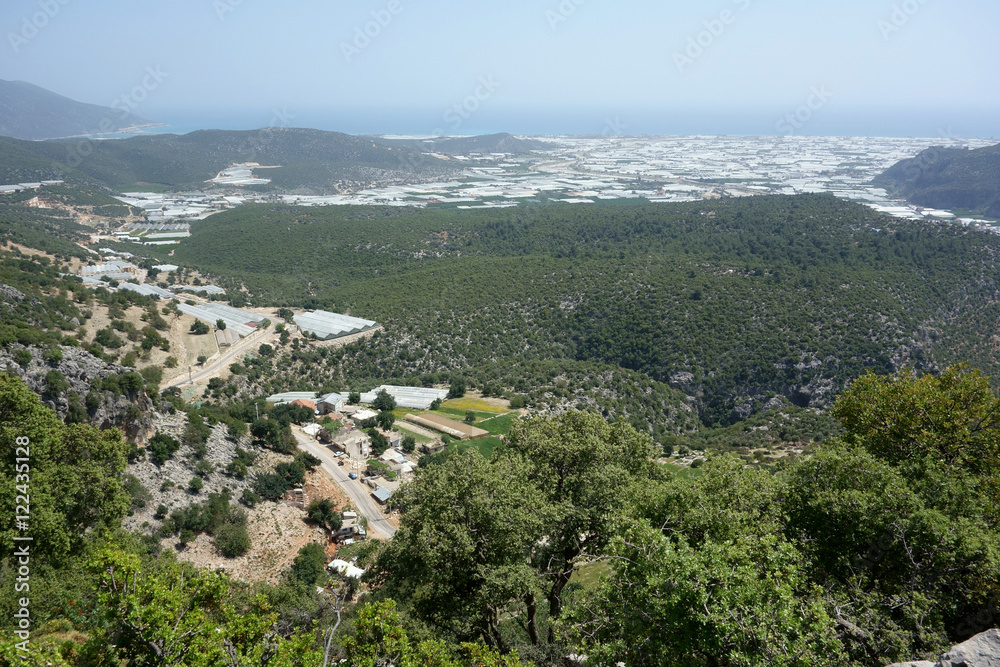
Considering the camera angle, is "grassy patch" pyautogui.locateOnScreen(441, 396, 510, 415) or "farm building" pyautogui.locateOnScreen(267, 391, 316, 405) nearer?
"farm building" pyautogui.locateOnScreen(267, 391, 316, 405)

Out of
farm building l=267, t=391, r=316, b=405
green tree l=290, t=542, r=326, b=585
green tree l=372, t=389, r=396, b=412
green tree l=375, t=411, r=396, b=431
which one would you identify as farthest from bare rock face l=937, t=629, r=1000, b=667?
farm building l=267, t=391, r=316, b=405

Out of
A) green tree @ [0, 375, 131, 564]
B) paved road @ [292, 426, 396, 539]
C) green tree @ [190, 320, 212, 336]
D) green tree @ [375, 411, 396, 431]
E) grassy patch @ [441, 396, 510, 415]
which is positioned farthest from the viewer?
green tree @ [190, 320, 212, 336]

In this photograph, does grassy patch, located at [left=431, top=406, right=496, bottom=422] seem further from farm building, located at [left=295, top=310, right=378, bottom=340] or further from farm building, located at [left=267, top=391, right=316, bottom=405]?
farm building, located at [left=295, top=310, right=378, bottom=340]

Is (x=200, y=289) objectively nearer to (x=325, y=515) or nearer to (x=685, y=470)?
(x=325, y=515)

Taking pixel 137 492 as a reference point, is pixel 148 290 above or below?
above

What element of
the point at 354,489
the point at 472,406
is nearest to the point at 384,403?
the point at 472,406

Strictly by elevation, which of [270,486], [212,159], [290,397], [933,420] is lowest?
[290,397]
